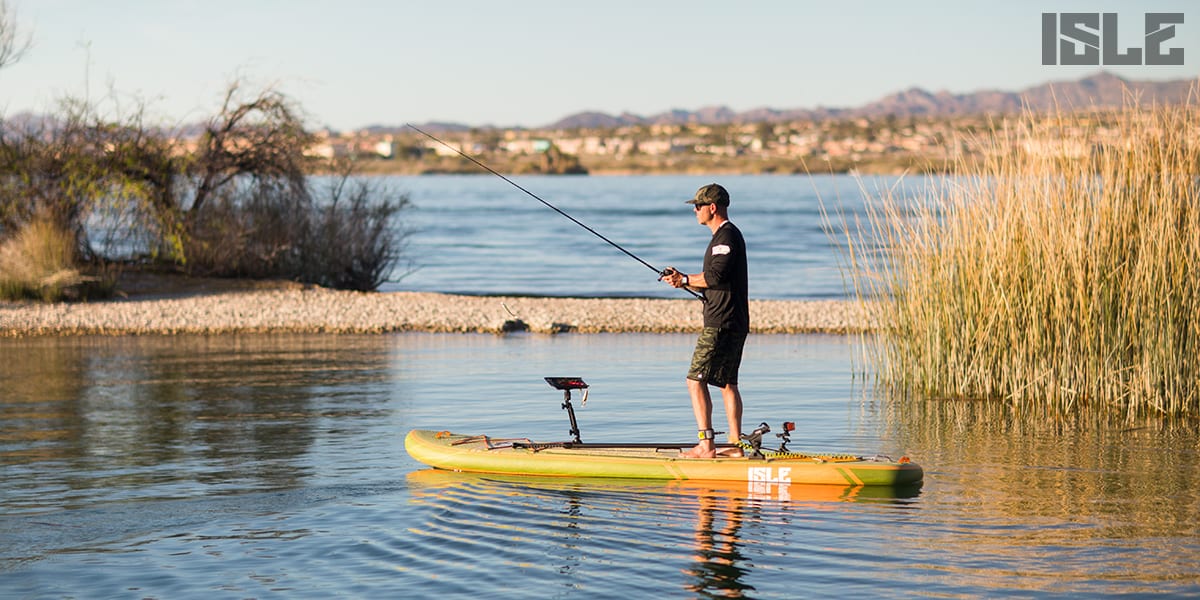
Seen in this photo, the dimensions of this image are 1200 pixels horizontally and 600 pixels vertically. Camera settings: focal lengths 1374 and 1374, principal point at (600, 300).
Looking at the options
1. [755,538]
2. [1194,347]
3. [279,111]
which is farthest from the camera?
[279,111]

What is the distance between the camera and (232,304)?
2380cm

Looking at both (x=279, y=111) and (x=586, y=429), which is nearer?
(x=586, y=429)

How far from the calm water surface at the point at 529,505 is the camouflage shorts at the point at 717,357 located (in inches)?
33.0

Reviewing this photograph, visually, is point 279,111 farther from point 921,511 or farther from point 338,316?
point 921,511

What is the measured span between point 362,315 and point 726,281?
13.4 metres

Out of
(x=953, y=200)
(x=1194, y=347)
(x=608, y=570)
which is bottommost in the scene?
(x=608, y=570)

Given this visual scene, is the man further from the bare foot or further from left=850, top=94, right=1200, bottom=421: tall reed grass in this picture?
left=850, top=94, right=1200, bottom=421: tall reed grass

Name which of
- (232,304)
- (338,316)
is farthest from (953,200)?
(232,304)

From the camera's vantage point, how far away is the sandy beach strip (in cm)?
2181

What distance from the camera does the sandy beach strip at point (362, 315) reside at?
71.6 ft

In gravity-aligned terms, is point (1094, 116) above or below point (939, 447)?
above

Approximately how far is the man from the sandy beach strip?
10.2 meters

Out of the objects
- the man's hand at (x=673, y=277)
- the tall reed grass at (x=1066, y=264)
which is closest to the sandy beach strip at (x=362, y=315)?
the tall reed grass at (x=1066, y=264)

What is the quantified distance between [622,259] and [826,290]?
1158cm
